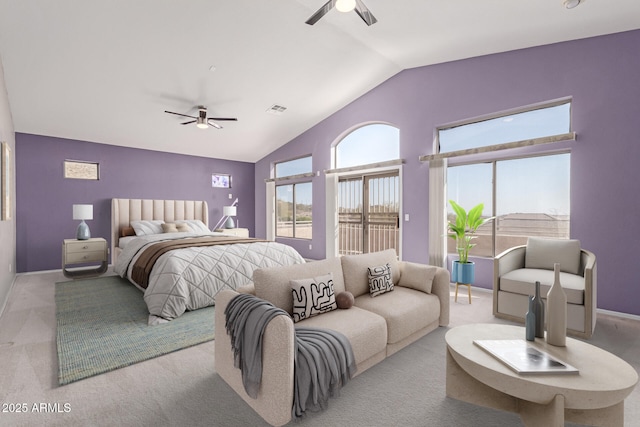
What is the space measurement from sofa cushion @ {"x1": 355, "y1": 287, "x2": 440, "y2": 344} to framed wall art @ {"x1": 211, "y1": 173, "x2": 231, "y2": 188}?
5904mm

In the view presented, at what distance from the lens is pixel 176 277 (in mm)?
3217

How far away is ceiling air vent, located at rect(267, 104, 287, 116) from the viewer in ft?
18.5

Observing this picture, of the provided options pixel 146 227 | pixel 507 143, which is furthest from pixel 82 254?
pixel 507 143

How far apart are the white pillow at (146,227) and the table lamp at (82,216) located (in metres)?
0.74

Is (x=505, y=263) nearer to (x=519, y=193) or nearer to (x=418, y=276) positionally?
(x=418, y=276)

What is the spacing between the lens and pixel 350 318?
2211 millimetres

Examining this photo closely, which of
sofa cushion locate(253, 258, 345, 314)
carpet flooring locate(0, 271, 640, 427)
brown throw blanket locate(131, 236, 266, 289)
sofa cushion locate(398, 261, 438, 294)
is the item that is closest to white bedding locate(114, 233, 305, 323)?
brown throw blanket locate(131, 236, 266, 289)

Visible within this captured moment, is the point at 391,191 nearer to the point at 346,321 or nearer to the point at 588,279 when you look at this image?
the point at 588,279

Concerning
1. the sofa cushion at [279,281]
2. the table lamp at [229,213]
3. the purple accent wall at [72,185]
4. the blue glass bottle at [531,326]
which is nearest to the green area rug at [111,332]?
the sofa cushion at [279,281]

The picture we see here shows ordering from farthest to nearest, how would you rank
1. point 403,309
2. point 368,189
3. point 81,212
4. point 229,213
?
point 229,213 < point 368,189 < point 81,212 < point 403,309

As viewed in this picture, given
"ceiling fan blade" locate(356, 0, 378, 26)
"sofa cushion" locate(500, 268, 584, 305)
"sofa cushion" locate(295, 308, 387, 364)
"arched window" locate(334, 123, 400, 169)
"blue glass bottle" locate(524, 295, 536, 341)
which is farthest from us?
"arched window" locate(334, 123, 400, 169)

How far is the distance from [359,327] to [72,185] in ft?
20.3

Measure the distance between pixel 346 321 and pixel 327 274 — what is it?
0.46 m

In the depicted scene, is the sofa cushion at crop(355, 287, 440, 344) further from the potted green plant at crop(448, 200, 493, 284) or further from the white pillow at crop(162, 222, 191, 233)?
the white pillow at crop(162, 222, 191, 233)
